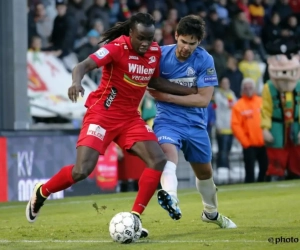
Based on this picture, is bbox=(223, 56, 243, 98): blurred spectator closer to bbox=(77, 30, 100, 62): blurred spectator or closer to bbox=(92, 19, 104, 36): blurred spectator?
bbox=(92, 19, 104, 36): blurred spectator

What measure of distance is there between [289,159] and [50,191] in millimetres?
8852

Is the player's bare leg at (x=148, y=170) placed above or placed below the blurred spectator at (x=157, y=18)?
below

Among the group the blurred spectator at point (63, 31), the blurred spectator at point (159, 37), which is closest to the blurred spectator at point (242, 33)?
the blurred spectator at point (159, 37)

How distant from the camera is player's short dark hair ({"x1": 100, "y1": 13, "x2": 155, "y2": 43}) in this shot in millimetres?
8371

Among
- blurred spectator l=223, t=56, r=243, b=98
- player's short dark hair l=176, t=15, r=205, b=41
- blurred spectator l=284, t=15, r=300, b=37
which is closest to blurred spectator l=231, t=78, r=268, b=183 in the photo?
blurred spectator l=223, t=56, r=243, b=98

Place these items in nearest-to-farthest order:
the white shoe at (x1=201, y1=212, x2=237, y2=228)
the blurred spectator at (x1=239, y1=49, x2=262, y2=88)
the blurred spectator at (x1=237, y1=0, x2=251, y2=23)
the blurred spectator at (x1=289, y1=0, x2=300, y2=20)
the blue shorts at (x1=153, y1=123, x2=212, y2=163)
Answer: the blue shorts at (x1=153, y1=123, x2=212, y2=163) → the white shoe at (x1=201, y1=212, x2=237, y2=228) → the blurred spectator at (x1=239, y1=49, x2=262, y2=88) → the blurred spectator at (x1=237, y1=0, x2=251, y2=23) → the blurred spectator at (x1=289, y1=0, x2=300, y2=20)

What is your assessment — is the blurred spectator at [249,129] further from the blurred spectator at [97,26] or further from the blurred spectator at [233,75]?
the blurred spectator at [97,26]

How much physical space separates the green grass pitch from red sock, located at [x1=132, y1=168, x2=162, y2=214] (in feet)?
1.01

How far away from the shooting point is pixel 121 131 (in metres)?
8.49

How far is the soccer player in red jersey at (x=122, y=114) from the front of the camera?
27.1 ft

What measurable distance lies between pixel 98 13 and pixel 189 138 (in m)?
11.5

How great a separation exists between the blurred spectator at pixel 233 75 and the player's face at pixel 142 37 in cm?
1266

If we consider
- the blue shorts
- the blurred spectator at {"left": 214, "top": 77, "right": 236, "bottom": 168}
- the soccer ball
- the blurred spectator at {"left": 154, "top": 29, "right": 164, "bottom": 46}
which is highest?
the blurred spectator at {"left": 154, "top": 29, "right": 164, "bottom": 46}

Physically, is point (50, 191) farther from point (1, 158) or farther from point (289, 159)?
point (289, 159)
